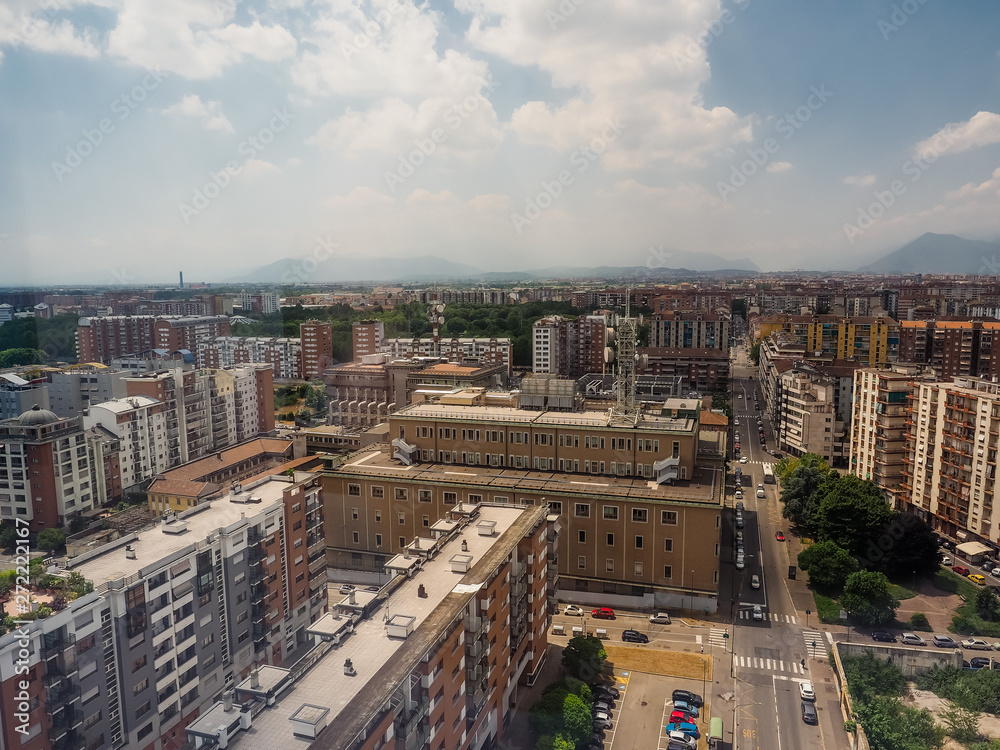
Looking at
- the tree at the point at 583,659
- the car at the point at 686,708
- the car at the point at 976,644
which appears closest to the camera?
the car at the point at 686,708

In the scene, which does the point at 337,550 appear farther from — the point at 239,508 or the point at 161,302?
the point at 161,302

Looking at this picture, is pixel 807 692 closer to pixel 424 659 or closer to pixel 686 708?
pixel 686 708

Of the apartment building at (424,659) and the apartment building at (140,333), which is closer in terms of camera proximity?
the apartment building at (424,659)

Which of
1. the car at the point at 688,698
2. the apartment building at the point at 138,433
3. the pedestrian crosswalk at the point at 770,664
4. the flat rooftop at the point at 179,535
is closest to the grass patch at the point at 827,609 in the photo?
the pedestrian crosswalk at the point at 770,664

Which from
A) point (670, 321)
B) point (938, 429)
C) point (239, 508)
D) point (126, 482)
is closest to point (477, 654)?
point (239, 508)

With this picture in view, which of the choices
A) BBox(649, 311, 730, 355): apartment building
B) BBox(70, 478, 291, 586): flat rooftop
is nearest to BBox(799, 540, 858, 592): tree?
BBox(70, 478, 291, 586): flat rooftop

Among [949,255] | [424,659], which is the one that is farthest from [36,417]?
[949,255]

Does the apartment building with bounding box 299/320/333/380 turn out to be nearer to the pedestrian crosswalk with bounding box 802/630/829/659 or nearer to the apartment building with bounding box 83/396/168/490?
the apartment building with bounding box 83/396/168/490

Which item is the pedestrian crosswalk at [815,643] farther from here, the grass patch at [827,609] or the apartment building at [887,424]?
the apartment building at [887,424]
